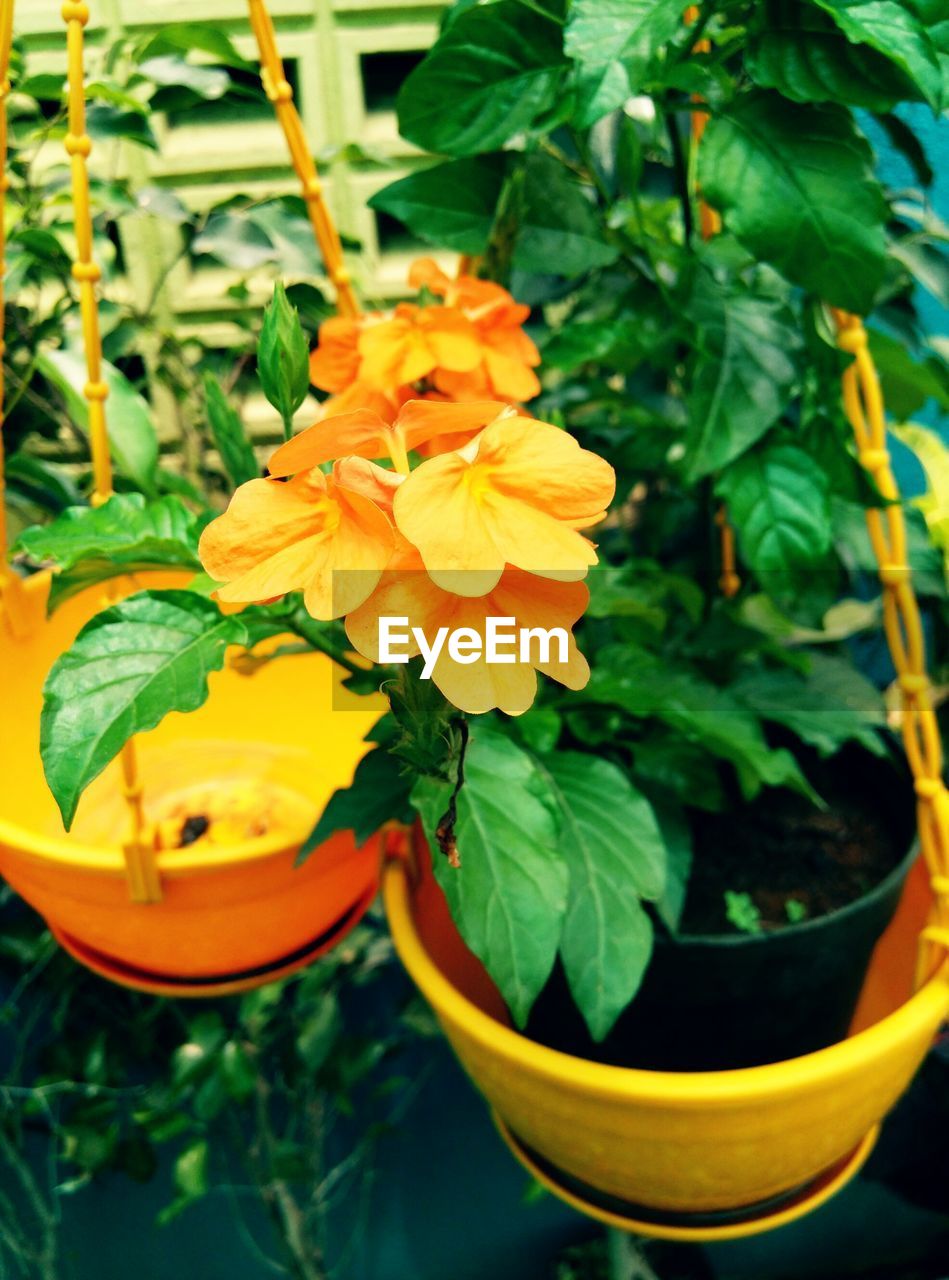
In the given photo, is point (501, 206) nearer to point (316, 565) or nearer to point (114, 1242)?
point (316, 565)

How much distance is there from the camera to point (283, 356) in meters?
0.42

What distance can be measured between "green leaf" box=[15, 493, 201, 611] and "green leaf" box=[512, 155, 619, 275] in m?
0.30

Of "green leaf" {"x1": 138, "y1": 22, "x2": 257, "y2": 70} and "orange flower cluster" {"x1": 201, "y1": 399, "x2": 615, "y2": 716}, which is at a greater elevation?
"green leaf" {"x1": 138, "y1": 22, "x2": 257, "y2": 70}

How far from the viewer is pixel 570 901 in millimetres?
617

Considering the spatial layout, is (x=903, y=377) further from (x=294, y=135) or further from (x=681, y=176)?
(x=294, y=135)

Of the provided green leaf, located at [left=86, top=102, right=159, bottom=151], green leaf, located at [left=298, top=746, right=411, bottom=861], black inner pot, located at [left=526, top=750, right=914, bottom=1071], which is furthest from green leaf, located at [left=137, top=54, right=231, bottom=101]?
black inner pot, located at [left=526, top=750, right=914, bottom=1071]

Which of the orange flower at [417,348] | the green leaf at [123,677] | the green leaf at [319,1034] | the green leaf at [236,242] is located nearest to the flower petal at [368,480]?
the green leaf at [123,677]

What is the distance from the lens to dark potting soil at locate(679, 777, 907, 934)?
0.76 meters

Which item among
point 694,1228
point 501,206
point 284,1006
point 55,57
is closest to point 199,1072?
point 284,1006

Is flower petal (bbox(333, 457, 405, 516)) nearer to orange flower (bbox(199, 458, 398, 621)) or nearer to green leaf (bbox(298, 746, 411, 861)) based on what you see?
orange flower (bbox(199, 458, 398, 621))

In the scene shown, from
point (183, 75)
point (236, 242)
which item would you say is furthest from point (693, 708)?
point (183, 75)

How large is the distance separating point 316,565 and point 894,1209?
1538mm

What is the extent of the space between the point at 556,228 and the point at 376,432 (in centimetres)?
43

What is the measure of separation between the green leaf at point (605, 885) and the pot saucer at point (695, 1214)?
20cm
